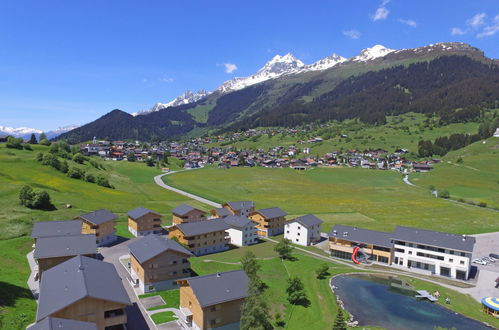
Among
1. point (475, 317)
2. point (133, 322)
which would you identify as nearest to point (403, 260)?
point (475, 317)

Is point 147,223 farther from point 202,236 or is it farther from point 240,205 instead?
point 240,205

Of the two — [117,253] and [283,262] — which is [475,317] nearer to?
[283,262]

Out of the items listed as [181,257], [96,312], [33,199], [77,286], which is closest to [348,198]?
[181,257]

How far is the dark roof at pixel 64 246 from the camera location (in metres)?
49.6

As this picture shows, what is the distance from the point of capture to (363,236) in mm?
72062

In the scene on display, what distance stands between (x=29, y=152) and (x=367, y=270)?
544 feet

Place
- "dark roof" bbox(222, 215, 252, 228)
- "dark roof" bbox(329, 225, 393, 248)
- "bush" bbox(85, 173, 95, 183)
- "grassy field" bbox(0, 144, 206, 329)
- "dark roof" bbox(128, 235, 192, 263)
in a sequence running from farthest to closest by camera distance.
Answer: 1. "bush" bbox(85, 173, 95, 183)
2. "dark roof" bbox(222, 215, 252, 228)
3. "dark roof" bbox(329, 225, 393, 248)
4. "dark roof" bbox(128, 235, 192, 263)
5. "grassy field" bbox(0, 144, 206, 329)

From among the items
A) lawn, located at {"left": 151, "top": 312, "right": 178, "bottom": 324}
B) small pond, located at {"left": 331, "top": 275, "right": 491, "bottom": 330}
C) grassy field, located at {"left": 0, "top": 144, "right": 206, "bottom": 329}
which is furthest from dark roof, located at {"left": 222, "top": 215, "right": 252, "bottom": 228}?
lawn, located at {"left": 151, "top": 312, "right": 178, "bottom": 324}

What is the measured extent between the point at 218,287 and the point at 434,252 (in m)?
49.4

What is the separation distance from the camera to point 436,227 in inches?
3829

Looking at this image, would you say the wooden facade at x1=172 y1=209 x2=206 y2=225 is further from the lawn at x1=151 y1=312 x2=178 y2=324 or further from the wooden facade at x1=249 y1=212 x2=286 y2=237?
the lawn at x1=151 y1=312 x2=178 y2=324

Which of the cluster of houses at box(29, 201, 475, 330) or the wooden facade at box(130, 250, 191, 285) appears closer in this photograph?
the cluster of houses at box(29, 201, 475, 330)

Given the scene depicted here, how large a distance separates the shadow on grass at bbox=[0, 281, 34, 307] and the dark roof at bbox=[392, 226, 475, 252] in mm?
69021

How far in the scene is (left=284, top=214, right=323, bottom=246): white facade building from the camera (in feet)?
259
